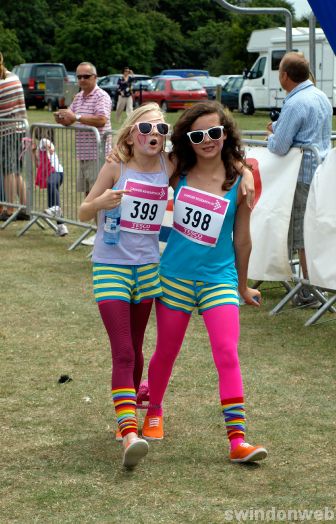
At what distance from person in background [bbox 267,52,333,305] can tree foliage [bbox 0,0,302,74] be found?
188 ft

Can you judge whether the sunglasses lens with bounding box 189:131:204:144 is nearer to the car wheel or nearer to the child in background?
the child in background

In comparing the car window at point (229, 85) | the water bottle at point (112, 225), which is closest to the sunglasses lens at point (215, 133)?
the water bottle at point (112, 225)

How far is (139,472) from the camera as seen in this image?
184 inches

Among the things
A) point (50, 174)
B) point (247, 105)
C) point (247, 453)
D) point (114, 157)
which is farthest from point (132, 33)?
point (247, 453)

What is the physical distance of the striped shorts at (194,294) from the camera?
4855 millimetres

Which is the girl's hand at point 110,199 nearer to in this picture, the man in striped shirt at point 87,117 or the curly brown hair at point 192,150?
the curly brown hair at point 192,150

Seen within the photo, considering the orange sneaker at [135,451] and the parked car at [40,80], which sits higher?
the orange sneaker at [135,451]

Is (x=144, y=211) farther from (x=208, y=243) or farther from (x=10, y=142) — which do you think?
(x=10, y=142)

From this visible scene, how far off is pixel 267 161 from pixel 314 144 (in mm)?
368

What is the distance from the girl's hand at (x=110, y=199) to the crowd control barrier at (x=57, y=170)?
19.2 feet

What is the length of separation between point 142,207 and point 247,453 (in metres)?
1.21

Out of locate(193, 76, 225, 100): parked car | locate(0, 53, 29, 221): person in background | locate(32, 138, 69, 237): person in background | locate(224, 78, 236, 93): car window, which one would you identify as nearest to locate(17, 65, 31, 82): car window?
locate(193, 76, 225, 100): parked car

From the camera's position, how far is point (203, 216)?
15.9ft

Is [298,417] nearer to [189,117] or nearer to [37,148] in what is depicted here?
[189,117]
